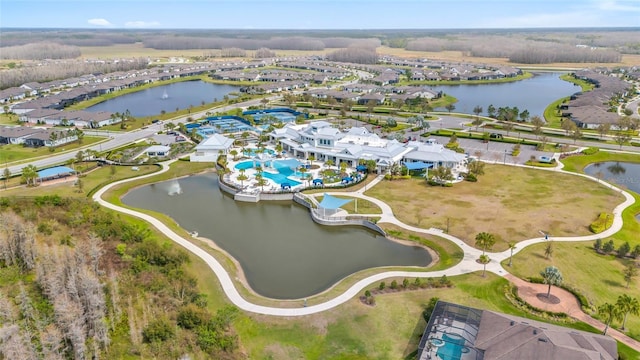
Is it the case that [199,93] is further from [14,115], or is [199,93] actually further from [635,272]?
[635,272]

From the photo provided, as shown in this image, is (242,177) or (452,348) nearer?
(452,348)

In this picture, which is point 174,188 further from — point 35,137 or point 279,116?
point 279,116

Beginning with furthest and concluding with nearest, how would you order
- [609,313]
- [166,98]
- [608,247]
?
[166,98] < [608,247] < [609,313]

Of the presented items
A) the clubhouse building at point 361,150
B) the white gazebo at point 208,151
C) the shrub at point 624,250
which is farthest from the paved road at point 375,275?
the white gazebo at point 208,151

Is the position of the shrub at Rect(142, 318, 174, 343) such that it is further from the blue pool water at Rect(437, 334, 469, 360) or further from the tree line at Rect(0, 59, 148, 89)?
the tree line at Rect(0, 59, 148, 89)

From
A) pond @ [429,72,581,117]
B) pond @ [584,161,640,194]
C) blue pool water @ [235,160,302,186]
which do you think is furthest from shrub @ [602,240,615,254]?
pond @ [429,72,581,117]

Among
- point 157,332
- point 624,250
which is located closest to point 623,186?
point 624,250
